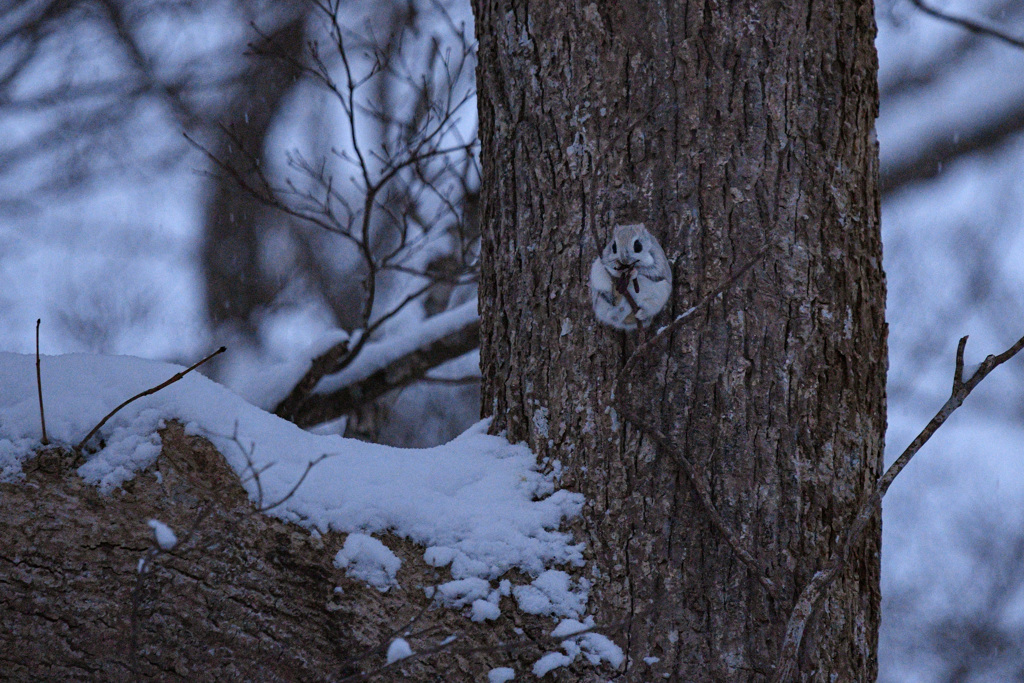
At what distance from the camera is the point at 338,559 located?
1.24 metres

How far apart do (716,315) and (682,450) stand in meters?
0.23

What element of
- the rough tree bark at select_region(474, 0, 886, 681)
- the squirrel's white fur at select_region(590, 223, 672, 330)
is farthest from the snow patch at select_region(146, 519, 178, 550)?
the squirrel's white fur at select_region(590, 223, 672, 330)

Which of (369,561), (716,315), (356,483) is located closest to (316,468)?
(356,483)

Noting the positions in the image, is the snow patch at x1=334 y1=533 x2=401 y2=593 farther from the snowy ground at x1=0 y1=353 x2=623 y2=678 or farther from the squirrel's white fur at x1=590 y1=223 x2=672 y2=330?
the squirrel's white fur at x1=590 y1=223 x2=672 y2=330

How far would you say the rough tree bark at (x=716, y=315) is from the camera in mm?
1257

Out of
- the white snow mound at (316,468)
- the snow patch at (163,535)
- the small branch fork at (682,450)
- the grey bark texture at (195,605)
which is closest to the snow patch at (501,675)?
the grey bark texture at (195,605)

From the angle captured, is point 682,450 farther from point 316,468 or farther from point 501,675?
point 316,468

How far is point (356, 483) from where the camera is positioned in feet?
4.34

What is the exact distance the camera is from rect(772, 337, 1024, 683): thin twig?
1.21 m

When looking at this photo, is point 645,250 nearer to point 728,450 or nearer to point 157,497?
A: point 728,450

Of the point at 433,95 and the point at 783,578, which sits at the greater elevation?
the point at 433,95

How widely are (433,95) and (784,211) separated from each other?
3.20m

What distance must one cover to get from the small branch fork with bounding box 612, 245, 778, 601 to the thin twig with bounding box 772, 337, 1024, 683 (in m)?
0.05

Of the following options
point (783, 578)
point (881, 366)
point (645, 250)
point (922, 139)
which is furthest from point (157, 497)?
point (922, 139)
